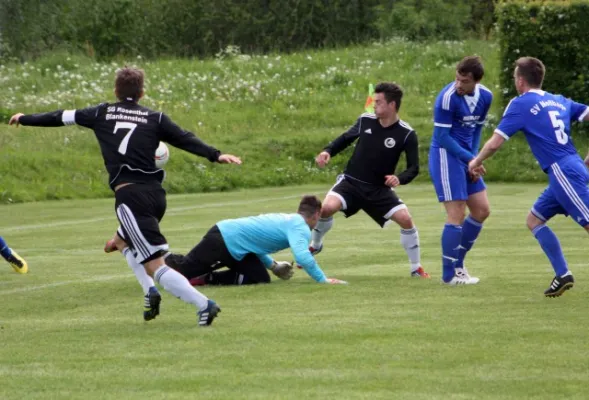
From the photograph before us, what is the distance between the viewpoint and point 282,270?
1264 cm

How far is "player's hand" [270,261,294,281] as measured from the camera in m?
12.6

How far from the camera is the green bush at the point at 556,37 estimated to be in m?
32.3

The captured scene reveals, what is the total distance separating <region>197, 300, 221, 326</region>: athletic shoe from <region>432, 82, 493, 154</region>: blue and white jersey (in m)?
3.35

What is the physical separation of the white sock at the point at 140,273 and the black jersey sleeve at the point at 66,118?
1152mm

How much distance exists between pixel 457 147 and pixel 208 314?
3365 mm

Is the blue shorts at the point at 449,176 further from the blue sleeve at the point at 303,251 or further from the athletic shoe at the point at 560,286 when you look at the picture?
the athletic shoe at the point at 560,286

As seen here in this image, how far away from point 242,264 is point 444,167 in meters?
2.08

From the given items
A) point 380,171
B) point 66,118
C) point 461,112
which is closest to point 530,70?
point 461,112

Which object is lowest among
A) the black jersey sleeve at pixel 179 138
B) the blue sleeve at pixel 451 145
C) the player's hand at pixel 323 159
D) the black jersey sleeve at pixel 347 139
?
the player's hand at pixel 323 159

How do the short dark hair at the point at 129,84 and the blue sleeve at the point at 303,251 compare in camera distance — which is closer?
the short dark hair at the point at 129,84

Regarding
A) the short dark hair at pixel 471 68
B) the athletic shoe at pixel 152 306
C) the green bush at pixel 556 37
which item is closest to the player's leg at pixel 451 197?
the short dark hair at pixel 471 68

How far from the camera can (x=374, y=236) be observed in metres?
18.1

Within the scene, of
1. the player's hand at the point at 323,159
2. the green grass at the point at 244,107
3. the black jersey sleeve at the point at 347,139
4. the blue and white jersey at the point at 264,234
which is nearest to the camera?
the blue and white jersey at the point at 264,234

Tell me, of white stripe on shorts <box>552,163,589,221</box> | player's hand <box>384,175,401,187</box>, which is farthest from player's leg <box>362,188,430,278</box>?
white stripe on shorts <box>552,163,589,221</box>
